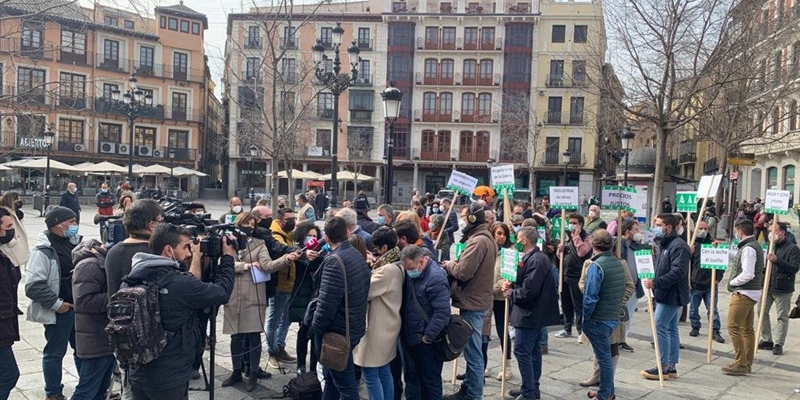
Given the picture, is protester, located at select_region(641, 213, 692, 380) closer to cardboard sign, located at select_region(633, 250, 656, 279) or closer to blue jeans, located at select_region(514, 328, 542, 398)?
cardboard sign, located at select_region(633, 250, 656, 279)

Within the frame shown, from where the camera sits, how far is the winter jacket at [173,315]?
334cm

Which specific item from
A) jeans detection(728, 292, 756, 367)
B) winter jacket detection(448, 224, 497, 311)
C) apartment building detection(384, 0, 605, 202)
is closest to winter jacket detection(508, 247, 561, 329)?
winter jacket detection(448, 224, 497, 311)

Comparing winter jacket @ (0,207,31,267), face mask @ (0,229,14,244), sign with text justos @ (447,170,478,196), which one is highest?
sign with text justos @ (447,170,478,196)

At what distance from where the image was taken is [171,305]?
3.38 meters

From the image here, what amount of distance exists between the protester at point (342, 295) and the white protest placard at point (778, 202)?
5.90 metres

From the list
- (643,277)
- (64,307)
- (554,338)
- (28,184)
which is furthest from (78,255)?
(28,184)

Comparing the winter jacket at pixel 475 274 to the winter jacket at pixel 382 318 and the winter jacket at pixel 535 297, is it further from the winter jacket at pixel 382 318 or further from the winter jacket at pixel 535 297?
the winter jacket at pixel 382 318

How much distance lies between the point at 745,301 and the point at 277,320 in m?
5.34

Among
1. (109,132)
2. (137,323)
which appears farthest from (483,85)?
(137,323)

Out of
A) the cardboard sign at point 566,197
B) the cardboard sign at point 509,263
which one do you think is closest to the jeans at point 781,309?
the cardboard sign at point 566,197

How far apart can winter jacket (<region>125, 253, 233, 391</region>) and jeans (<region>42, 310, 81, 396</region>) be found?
1.71 m

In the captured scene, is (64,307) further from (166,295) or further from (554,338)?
(554,338)

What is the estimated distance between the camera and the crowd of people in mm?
3711

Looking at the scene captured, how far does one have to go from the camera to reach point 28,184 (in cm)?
3809
